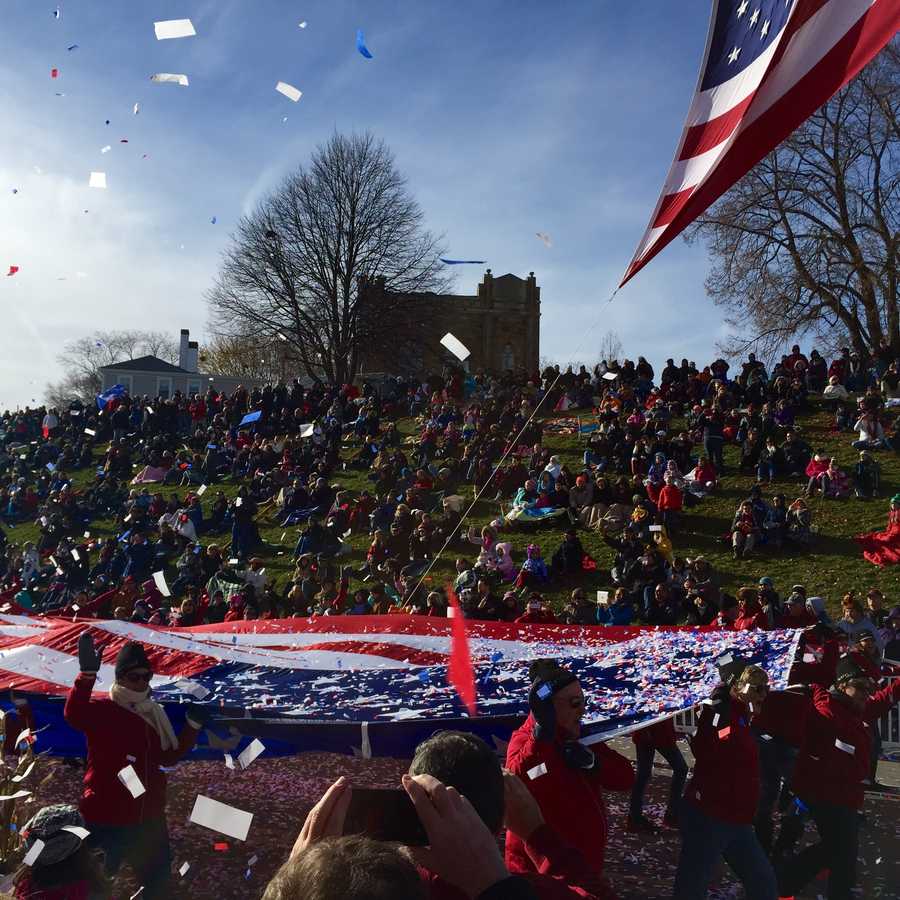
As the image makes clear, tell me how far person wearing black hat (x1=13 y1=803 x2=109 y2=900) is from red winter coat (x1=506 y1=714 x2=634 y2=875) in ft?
5.13

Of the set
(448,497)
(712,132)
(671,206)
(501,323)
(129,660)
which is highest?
(501,323)

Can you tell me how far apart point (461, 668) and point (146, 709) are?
2.37m

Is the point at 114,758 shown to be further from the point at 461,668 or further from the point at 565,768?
the point at 461,668

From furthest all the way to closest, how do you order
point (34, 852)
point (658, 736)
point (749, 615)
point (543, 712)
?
1. point (749, 615)
2. point (658, 736)
3. point (543, 712)
4. point (34, 852)

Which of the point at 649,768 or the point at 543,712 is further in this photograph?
the point at 649,768

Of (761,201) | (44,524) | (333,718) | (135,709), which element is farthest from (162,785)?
(761,201)

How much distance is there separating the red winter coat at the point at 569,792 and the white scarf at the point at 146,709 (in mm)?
1895

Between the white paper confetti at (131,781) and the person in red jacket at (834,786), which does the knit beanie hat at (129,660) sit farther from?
the person in red jacket at (834,786)

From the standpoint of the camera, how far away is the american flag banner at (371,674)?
16.9 feet

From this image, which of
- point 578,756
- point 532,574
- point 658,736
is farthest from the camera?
point 532,574

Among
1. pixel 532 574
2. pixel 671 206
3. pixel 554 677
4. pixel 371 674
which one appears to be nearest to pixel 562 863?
pixel 554 677

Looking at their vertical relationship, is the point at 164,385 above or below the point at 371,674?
above

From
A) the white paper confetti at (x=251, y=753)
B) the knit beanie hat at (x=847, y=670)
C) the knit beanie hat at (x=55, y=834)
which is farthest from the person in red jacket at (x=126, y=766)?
the knit beanie hat at (x=847, y=670)

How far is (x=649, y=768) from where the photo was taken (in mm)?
6273
